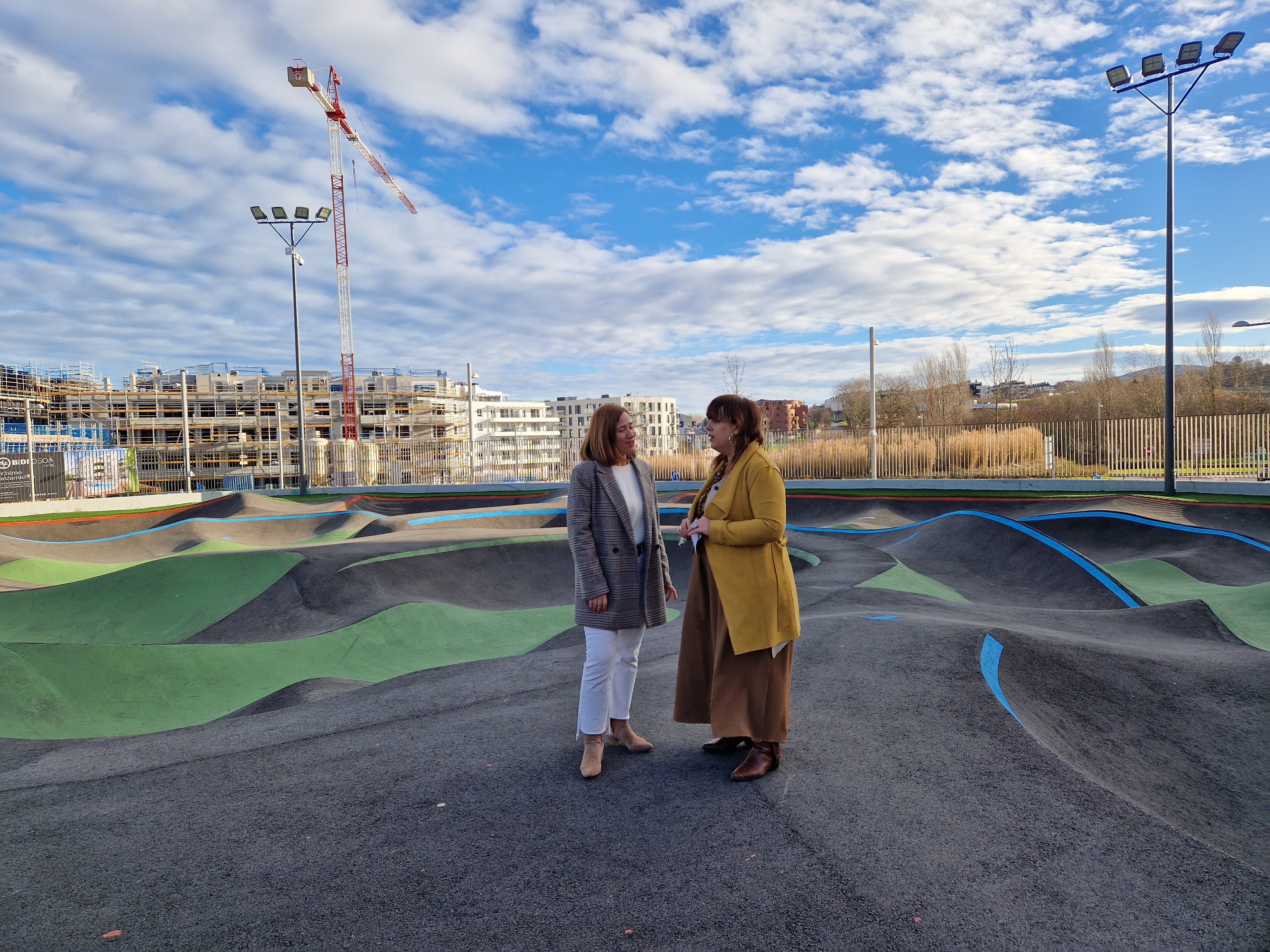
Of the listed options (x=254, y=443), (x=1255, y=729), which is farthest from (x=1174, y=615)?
(x=254, y=443)

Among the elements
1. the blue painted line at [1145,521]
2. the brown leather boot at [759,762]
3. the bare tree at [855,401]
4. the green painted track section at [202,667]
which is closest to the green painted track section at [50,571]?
the green painted track section at [202,667]

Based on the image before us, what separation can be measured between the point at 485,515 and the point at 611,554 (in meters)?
15.1

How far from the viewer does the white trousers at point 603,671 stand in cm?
353

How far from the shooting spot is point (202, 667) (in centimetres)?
702

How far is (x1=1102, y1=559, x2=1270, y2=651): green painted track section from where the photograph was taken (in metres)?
7.38

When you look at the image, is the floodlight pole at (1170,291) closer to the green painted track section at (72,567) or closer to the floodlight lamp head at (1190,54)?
the floodlight lamp head at (1190,54)

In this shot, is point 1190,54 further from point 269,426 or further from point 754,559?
point 269,426

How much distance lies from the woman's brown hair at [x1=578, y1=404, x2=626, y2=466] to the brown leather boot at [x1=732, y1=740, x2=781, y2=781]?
1.53m

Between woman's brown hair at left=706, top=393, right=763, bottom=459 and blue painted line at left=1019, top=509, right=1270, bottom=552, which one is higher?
woman's brown hair at left=706, top=393, right=763, bottom=459

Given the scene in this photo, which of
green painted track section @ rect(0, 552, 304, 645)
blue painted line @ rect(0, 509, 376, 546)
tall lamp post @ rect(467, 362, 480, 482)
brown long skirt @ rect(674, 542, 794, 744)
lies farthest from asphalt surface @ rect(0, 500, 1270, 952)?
tall lamp post @ rect(467, 362, 480, 482)

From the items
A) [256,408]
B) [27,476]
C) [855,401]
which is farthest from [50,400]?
[855,401]

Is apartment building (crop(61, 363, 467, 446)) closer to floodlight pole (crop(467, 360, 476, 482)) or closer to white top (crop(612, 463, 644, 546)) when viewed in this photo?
floodlight pole (crop(467, 360, 476, 482))

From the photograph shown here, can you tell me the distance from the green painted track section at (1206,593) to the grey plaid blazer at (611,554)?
650cm

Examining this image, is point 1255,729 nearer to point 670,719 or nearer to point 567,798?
point 670,719
